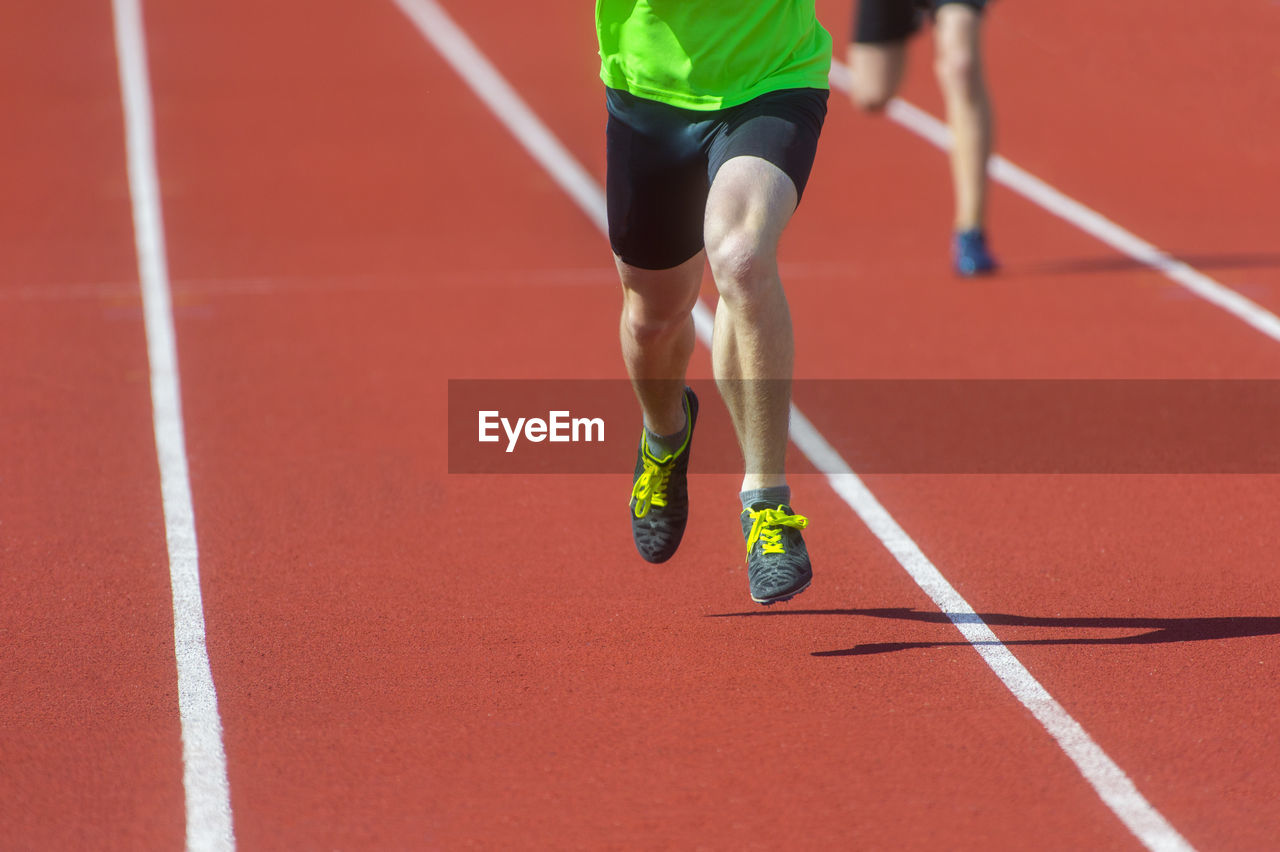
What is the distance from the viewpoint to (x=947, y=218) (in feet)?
30.9

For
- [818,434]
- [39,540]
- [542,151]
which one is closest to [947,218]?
[542,151]

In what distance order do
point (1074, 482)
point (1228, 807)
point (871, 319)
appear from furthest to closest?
point (871, 319) → point (1074, 482) → point (1228, 807)

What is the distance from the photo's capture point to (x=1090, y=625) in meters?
4.25

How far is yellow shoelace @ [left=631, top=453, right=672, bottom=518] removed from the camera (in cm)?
456

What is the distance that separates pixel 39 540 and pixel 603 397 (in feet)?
7.24

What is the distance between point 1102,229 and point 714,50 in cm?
546

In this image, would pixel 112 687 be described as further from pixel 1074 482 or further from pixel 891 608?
pixel 1074 482

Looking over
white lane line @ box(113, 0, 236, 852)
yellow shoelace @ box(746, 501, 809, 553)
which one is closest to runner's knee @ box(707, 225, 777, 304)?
yellow shoelace @ box(746, 501, 809, 553)

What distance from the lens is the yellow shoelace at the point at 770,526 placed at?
4.02 m

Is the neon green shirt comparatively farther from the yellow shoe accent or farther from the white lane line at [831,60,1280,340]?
the white lane line at [831,60,1280,340]

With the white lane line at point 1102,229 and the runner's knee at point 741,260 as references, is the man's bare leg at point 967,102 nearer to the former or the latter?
the white lane line at point 1102,229

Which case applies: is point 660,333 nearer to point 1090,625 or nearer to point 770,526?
point 770,526

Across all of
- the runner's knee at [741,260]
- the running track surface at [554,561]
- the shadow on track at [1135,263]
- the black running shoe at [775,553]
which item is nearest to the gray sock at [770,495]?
the black running shoe at [775,553]

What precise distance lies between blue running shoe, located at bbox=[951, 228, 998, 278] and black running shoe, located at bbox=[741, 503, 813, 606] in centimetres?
427
